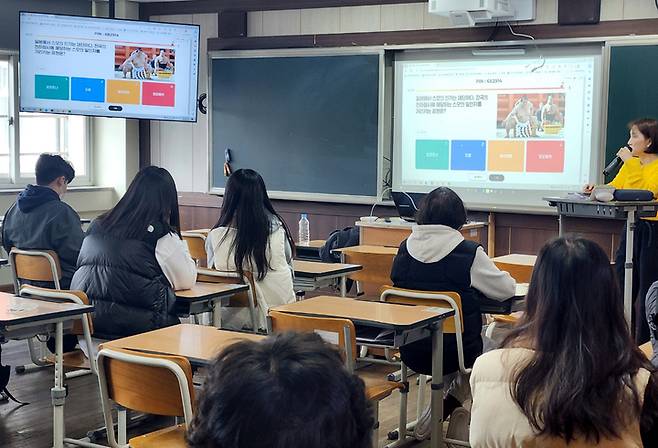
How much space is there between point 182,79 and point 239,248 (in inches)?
112

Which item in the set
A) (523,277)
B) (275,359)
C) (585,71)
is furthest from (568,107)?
(275,359)

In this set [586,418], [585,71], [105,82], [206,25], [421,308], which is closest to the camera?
[586,418]

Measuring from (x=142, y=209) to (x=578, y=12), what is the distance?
3657 mm

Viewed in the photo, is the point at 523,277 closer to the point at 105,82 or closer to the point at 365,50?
the point at 365,50

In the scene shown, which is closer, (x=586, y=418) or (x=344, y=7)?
(x=586, y=418)

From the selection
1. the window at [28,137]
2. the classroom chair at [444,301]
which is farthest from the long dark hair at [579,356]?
the window at [28,137]

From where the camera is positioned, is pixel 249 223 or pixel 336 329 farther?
pixel 249 223

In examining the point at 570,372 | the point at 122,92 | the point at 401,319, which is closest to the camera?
the point at 570,372

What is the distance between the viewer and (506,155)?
21.5 feet

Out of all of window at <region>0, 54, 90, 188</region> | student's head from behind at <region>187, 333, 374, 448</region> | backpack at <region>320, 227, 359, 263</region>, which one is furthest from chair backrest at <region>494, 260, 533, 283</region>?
window at <region>0, 54, 90, 188</region>

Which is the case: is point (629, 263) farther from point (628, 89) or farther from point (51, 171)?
point (51, 171)

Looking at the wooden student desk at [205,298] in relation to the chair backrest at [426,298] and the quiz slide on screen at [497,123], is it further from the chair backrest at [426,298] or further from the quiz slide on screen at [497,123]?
the quiz slide on screen at [497,123]

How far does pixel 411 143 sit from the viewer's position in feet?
22.9

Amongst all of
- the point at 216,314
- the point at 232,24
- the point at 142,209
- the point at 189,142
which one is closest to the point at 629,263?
the point at 216,314
